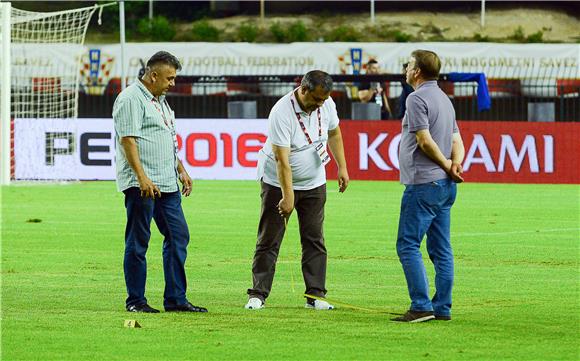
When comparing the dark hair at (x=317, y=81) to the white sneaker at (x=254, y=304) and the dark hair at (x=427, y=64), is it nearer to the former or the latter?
the dark hair at (x=427, y=64)

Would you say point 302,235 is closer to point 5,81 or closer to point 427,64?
point 427,64

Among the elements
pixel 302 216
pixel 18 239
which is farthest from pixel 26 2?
pixel 302 216

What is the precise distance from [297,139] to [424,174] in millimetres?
1366

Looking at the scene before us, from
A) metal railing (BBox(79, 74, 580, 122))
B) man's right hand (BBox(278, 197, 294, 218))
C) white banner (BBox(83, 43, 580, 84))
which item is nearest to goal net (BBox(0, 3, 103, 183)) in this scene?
metal railing (BBox(79, 74, 580, 122))

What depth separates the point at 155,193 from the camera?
1112cm

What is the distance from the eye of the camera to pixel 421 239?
10.6 meters

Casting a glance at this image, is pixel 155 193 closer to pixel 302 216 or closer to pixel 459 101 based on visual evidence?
pixel 302 216

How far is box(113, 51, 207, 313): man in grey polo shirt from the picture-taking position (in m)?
11.1

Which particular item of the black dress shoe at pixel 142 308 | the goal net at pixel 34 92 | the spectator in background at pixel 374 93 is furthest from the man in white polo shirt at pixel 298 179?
the spectator in background at pixel 374 93

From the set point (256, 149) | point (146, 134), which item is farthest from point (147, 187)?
point (256, 149)

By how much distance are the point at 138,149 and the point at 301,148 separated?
1338mm

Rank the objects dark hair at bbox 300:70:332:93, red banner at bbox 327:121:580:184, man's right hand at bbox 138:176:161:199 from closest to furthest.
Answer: man's right hand at bbox 138:176:161:199, dark hair at bbox 300:70:332:93, red banner at bbox 327:121:580:184

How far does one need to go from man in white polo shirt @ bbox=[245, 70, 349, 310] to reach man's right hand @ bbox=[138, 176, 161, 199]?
1.02 meters

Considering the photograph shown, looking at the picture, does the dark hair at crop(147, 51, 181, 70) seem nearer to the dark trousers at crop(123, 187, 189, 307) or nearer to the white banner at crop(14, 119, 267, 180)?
the dark trousers at crop(123, 187, 189, 307)
